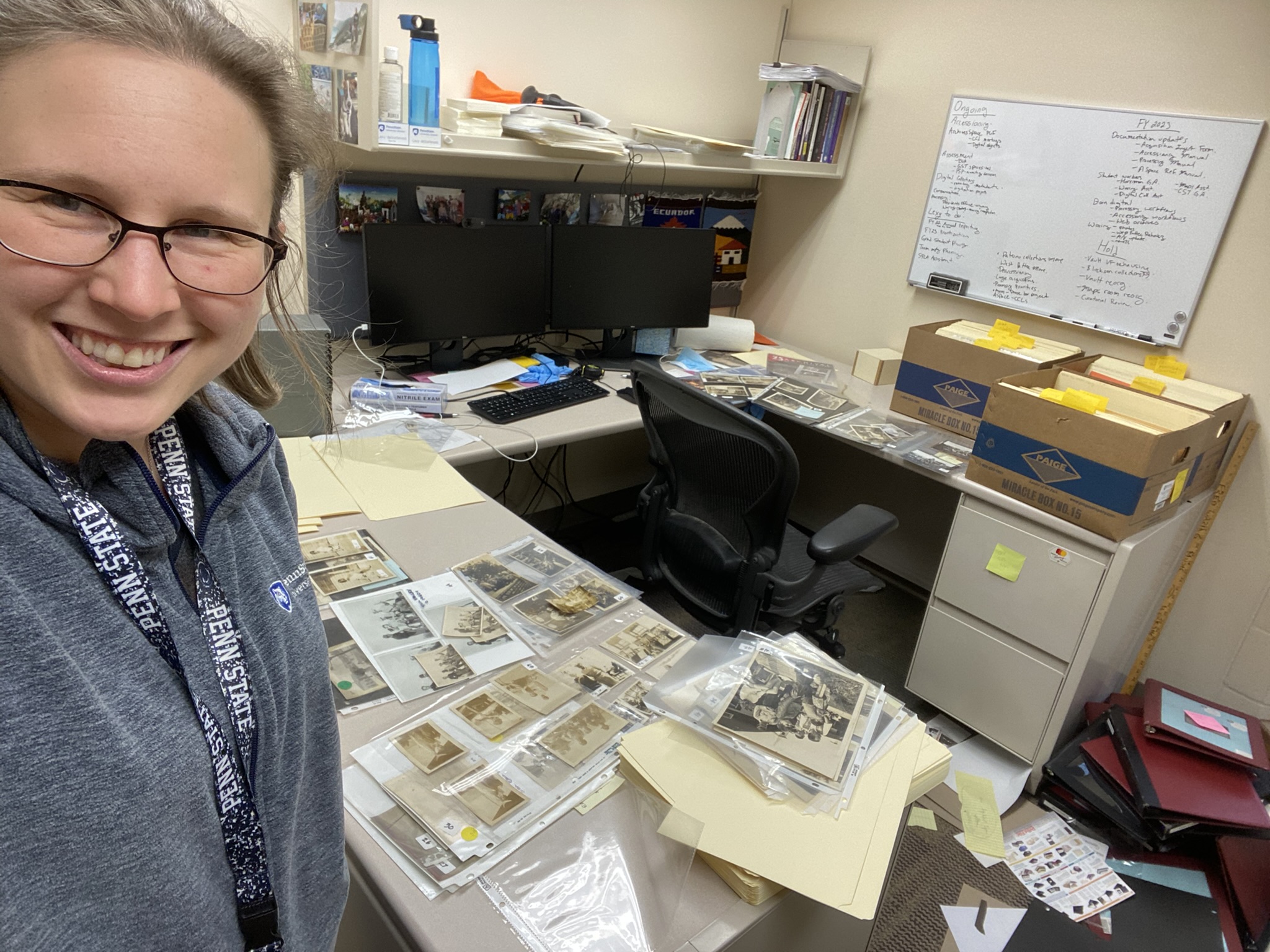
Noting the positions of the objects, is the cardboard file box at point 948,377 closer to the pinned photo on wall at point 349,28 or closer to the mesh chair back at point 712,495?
the mesh chair back at point 712,495

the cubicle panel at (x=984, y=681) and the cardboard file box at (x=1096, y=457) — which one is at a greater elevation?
the cardboard file box at (x=1096, y=457)

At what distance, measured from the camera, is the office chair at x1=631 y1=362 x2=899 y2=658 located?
1.67 metres

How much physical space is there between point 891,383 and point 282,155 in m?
2.47

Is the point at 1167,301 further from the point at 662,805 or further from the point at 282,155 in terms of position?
the point at 282,155

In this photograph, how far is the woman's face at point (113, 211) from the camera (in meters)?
0.47

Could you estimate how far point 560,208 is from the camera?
265cm

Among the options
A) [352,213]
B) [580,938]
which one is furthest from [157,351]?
[352,213]

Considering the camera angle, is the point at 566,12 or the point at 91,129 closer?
the point at 91,129

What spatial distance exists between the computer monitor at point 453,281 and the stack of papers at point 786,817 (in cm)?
161

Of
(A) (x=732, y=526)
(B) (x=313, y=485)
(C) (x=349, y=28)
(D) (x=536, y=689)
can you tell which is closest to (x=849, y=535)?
(A) (x=732, y=526)

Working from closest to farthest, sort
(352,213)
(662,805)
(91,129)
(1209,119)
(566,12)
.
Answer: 1. (91,129)
2. (662,805)
3. (1209,119)
4. (352,213)
5. (566,12)

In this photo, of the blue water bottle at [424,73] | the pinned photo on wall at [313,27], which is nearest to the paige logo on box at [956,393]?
the blue water bottle at [424,73]

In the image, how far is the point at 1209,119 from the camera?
2070mm

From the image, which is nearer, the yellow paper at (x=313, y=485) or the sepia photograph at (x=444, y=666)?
the sepia photograph at (x=444, y=666)
